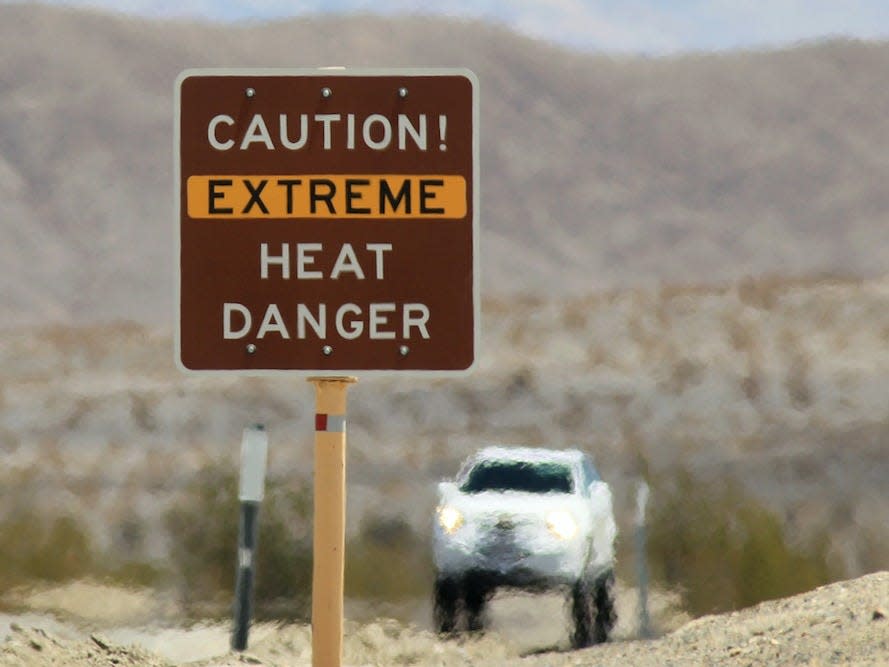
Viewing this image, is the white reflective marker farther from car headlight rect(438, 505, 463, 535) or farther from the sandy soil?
car headlight rect(438, 505, 463, 535)

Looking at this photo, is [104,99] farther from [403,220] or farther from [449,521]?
[403,220]

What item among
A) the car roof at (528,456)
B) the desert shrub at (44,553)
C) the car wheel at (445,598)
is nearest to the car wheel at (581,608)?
the car wheel at (445,598)

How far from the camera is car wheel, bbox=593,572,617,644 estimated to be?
15.9 meters

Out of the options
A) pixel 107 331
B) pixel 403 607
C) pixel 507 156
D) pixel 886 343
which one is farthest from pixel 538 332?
pixel 507 156

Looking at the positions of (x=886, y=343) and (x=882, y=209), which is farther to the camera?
(x=882, y=209)

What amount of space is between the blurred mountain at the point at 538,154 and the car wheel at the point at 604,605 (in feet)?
203

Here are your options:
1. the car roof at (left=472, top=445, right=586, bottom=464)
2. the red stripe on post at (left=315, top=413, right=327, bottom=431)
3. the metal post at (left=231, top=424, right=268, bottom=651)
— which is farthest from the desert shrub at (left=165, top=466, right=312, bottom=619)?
the red stripe on post at (left=315, top=413, right=327, bottom=431)

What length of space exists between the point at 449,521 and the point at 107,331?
42232 mm

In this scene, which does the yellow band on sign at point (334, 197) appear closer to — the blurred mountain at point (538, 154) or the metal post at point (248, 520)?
the metal post at point (248, 520)

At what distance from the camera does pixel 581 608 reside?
15773mm

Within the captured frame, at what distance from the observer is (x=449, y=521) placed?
626 inches

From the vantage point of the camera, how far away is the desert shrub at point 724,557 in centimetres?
1898

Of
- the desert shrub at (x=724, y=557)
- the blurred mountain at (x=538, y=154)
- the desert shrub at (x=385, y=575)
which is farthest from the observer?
the blurred mountain at (x=538, y=154)

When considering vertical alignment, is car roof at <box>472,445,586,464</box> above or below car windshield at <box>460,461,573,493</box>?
above
